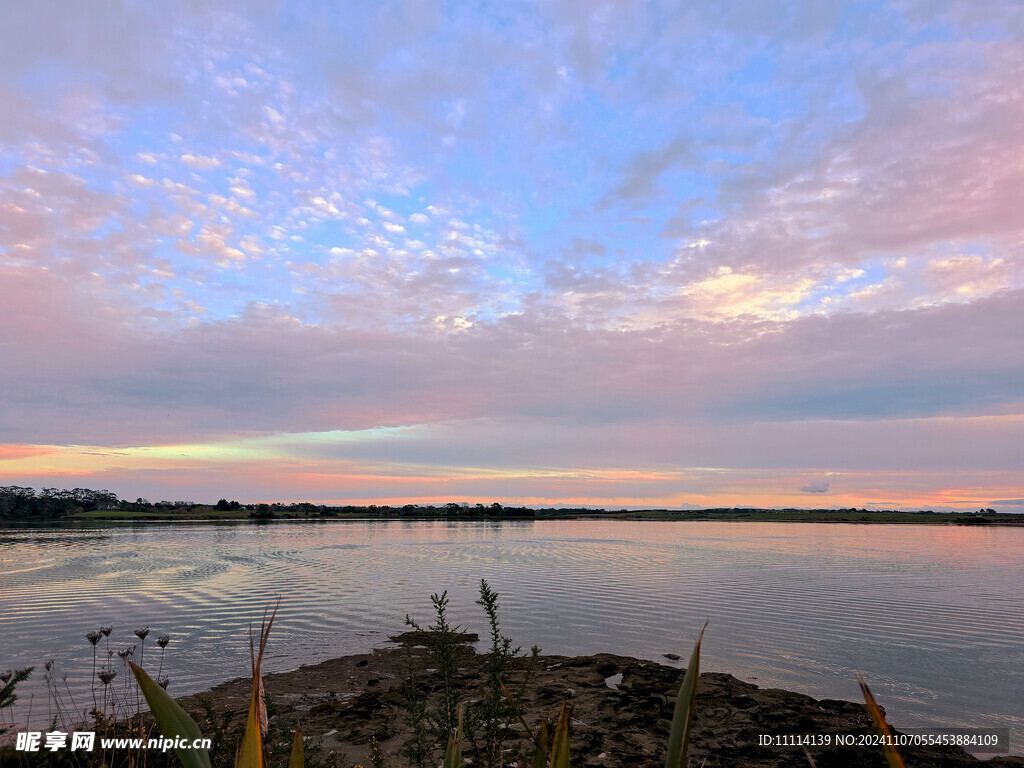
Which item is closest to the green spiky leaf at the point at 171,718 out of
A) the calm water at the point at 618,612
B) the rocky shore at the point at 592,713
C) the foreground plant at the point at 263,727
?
the foreground plant at the point at 263,727

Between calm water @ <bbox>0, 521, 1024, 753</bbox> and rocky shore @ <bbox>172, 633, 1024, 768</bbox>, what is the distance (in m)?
1.41

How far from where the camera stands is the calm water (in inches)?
498

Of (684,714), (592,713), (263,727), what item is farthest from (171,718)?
(592,713)

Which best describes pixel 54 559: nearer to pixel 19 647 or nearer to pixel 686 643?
pixel 19 647

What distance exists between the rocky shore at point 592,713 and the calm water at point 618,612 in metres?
1.41

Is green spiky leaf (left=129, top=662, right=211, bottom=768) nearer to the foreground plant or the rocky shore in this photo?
the foreground plant

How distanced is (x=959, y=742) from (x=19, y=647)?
19.9 metres

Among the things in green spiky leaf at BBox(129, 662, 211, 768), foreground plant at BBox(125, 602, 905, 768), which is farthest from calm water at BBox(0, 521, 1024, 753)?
green spiky leaf at BBox(129, 662, 211, 768)

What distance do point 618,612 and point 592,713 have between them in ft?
33.8

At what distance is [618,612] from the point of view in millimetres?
19703

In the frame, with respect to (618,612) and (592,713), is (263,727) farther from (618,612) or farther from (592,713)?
(618,612)

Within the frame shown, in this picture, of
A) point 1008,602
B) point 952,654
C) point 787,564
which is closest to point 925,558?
point 787,564

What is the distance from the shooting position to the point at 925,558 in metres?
38.4

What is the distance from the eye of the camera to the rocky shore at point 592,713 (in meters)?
7.97
